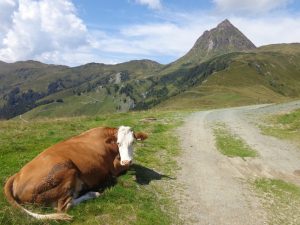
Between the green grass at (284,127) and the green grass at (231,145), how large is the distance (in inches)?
153

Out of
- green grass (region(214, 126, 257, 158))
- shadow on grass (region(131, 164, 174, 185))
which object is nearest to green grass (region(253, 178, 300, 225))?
shadow on grass (region(131, 164, 174, 185))

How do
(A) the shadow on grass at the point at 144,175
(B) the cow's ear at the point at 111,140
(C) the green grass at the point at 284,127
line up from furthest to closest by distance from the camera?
(C) the green grass at the point at 284,127 < (A) the shadow on grass at the point at 144,175 < (B) the cow's ear at the point at 111,140

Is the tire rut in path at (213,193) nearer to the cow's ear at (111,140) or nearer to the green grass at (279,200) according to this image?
the green grass at (279,200)

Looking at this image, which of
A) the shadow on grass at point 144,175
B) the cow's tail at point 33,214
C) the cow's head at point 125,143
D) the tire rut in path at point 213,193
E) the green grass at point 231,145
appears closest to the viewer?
the cow's tail at point 33,214

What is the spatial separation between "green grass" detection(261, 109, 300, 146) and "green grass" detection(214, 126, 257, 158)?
387 centimetres

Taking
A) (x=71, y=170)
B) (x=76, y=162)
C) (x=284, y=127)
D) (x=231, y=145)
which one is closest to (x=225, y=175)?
(x=231, y=145)

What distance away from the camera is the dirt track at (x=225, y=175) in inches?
476

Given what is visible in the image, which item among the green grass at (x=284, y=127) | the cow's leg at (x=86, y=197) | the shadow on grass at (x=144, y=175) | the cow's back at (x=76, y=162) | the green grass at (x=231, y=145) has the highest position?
the cow's back at (x=76, y=162)

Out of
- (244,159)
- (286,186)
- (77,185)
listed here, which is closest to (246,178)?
(286,186)

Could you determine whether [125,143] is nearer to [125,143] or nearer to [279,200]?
[125,143]

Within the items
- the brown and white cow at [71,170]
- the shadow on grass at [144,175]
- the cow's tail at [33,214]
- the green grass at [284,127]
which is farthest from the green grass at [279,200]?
the green grass at [284,127]

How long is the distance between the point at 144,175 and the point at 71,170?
189 inches

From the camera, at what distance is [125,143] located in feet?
44.1

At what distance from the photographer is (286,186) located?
15797 millimetres
